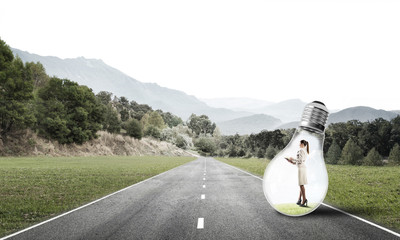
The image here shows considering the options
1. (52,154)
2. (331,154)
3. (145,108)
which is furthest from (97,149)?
(145,108)

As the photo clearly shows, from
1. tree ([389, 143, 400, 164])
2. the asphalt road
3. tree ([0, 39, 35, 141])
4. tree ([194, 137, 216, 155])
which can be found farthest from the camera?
tree ([194, 137, 216, 155])

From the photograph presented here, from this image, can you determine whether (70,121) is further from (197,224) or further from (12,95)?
(197,224)

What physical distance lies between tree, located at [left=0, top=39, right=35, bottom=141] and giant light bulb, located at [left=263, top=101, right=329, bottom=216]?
50.5 m

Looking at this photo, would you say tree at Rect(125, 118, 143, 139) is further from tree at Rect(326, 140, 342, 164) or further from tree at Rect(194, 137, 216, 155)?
tree at Rect(194, 137, 216, 155)

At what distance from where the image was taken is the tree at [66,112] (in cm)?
5862

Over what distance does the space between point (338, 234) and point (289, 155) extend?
2079 mm

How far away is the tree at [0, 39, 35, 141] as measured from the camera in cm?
4809

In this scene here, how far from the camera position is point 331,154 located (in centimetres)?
5647

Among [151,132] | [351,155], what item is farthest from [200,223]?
[151,132]

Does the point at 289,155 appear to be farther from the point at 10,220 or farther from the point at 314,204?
the point at 10,220

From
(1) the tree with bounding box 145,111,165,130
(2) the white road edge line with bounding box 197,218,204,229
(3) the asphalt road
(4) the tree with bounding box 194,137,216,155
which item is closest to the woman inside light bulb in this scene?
(3) the asphalt road

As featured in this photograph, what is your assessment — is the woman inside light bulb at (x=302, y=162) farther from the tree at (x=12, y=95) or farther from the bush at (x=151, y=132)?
the bush at (x=151, y=132)

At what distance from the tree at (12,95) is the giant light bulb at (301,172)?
166 feet

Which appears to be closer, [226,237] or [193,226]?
[226,237]
